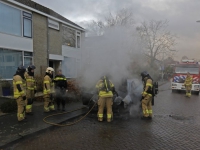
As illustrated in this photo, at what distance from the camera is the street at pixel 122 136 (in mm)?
4574

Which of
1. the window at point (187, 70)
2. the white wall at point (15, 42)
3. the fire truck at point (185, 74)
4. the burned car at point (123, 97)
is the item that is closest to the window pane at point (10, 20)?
the white wall at point (15, 42)

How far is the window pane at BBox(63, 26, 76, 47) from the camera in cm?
1674

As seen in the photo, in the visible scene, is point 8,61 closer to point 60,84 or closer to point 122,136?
point 60,84

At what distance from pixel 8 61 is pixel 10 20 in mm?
2430

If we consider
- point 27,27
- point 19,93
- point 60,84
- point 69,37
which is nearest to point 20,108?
point 19,93

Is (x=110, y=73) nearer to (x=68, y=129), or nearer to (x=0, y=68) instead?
(x=68, y=129)

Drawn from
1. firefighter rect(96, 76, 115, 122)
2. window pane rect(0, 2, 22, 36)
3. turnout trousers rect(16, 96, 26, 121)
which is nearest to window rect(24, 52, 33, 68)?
window pane rect(0, 2, 22, 36)

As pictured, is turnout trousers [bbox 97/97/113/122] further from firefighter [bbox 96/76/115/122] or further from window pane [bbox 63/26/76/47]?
window pane [bbox 63/26/76/47]

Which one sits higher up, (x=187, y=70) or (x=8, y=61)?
(x=8, y=61)

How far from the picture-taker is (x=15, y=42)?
38.6 feet

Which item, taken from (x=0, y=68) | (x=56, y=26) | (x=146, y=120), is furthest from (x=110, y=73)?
(x=56, y=26)

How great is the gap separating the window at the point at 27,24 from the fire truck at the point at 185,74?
11819mm

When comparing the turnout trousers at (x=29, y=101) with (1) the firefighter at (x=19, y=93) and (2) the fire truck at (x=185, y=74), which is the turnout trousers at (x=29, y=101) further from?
(2) the fire truck at (x=185, y=74)

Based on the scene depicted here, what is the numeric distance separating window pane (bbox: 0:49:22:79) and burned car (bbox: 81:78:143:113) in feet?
18.7
